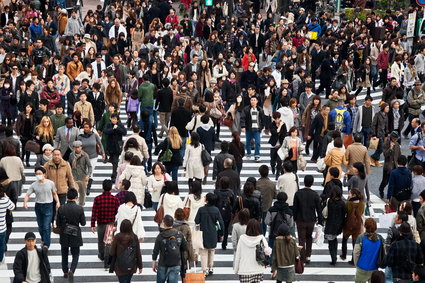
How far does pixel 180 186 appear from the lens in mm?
21781

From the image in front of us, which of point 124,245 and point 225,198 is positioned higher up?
point 225,198

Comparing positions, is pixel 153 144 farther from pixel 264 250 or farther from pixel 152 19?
pixel 152 19

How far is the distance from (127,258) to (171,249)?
61cm

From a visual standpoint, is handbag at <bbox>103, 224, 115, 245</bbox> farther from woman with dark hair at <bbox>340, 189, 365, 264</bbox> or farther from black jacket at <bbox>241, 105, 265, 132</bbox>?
black jacket at <bbox>241, 105, 265, 132</bbox>

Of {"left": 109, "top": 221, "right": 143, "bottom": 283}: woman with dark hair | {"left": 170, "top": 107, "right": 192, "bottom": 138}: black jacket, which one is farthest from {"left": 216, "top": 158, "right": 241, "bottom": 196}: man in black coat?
{"left": 170, "top": 107, "right": 192, "bottom": 138}: black jacket

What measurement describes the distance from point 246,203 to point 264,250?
185 cm

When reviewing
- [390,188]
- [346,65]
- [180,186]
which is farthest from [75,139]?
[346,65]

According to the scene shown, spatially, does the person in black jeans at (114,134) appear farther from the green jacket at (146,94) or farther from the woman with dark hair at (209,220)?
the woman with dark hair at (209,220)

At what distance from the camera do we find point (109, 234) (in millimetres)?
16562

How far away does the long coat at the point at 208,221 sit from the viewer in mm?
16438

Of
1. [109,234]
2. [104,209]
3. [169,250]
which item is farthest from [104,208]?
[169,250]

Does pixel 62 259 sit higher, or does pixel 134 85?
pixel 134 85

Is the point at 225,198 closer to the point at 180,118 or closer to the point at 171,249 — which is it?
the point at 171,249

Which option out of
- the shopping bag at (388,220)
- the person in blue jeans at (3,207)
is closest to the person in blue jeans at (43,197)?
the person in blue jeans at (3,207)
